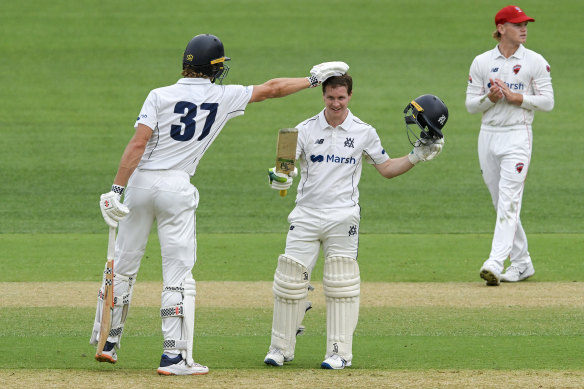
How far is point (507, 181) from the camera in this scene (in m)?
9.40

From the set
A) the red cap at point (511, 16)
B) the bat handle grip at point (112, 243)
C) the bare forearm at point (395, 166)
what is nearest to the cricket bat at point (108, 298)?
the bat handle grip at point (112, 243)

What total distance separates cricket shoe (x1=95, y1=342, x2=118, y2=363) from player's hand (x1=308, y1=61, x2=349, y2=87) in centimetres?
198

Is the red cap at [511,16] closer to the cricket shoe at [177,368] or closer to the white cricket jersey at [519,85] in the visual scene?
→ the white cricket jersey at [519,85]

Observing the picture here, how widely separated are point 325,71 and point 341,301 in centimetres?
139

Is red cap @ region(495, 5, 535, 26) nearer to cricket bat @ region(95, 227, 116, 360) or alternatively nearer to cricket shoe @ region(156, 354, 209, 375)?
cricket bat @ region(95, 227, 116, 360)

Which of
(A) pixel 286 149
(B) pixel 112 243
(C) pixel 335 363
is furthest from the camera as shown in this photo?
(A) pixel 286 149

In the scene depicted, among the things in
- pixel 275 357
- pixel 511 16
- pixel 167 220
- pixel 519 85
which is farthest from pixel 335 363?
pixel 511 16

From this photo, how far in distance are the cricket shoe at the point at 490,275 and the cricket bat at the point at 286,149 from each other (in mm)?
3021

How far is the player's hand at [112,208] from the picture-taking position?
6.17 meters

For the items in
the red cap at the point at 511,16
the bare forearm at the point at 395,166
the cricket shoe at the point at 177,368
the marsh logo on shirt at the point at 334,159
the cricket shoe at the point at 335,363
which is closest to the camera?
the cricket shoe at the point at 177,368

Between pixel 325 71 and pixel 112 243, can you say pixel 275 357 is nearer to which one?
pixel 112 243

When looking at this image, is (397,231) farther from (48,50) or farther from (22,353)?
(48,50)

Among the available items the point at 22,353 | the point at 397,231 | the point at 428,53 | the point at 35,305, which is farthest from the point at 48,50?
the point at 22,353

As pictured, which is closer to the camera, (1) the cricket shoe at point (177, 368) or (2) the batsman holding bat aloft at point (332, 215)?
(1) the cricket shoe at point (177, 368)
